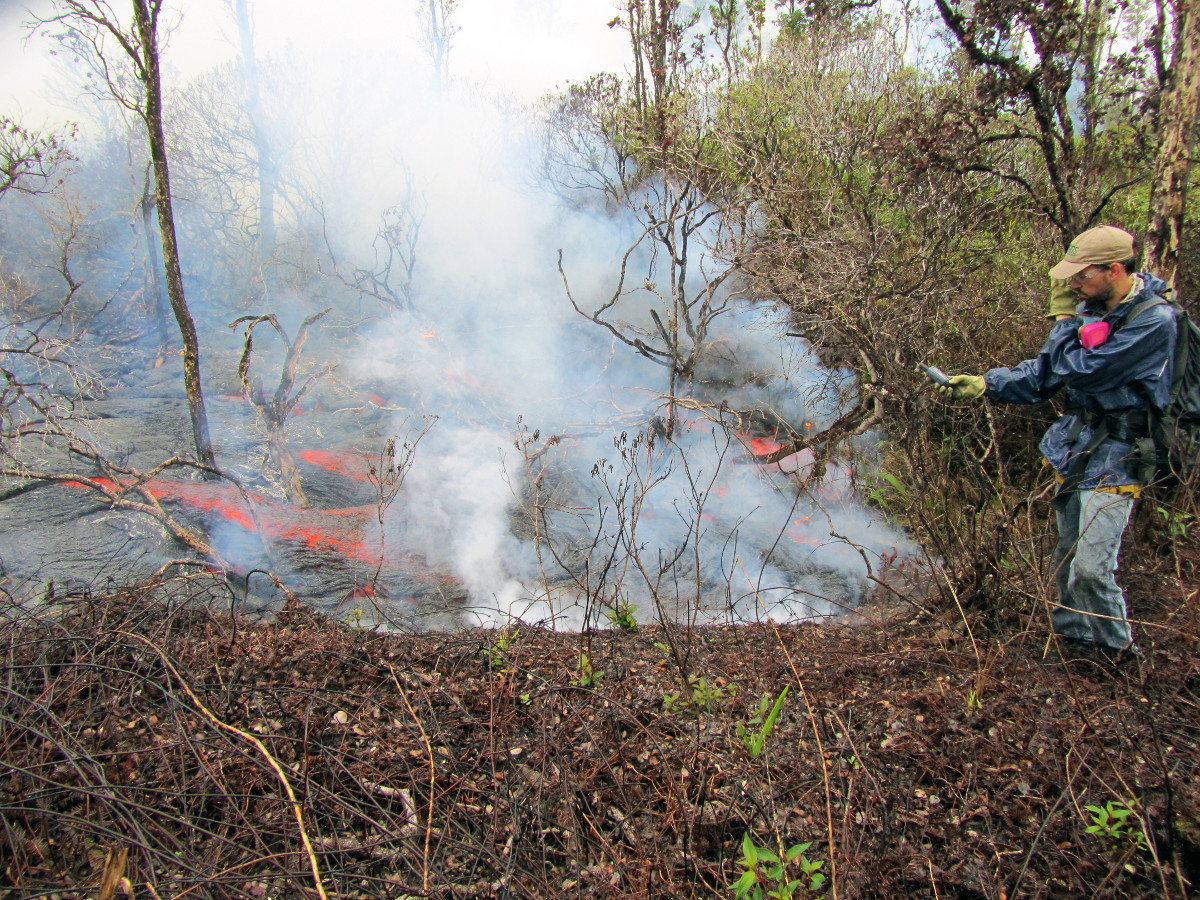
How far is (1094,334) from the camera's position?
2770mm

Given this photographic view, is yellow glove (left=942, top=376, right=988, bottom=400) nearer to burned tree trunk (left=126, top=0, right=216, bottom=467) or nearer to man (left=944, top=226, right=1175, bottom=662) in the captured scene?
man (left=944, top=226, right=1175, bottom=662)

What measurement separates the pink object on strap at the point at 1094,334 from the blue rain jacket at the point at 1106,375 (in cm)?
2

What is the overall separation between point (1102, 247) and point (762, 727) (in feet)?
8.17

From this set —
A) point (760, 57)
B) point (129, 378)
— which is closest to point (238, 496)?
point (129, 378)

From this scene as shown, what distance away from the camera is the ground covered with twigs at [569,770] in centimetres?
185

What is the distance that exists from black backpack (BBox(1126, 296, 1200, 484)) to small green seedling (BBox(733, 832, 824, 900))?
87.2 inches

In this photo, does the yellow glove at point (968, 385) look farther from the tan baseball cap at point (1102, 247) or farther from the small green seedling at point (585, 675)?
the small green seedling at point (585, 675)

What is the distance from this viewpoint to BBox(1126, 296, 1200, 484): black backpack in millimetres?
2707

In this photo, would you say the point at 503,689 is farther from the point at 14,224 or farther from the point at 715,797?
the point at 14,224

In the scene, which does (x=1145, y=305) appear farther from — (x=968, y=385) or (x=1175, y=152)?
(x=1175, y=152)

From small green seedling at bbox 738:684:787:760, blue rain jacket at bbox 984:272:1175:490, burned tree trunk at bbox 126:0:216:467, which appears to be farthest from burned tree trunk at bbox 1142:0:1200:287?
burned tree trunk at bbox 126:0:216:467

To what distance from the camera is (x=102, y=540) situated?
21.8 ft

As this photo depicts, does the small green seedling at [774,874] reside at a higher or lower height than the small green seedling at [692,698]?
lower

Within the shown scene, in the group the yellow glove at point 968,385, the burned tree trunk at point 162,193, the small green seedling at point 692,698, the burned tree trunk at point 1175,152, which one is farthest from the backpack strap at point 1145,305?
the burned tree trunk at point 162,193
